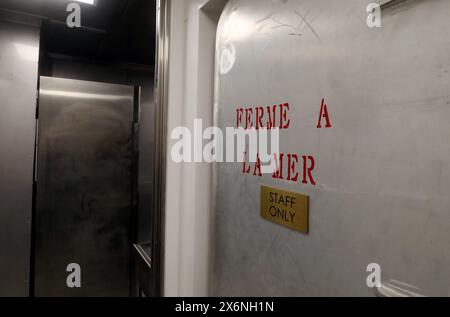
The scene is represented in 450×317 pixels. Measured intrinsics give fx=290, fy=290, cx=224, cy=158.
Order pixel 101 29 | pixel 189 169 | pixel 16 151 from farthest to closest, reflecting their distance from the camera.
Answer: pixel 101 29
pixel 16 151
pixel 189 169

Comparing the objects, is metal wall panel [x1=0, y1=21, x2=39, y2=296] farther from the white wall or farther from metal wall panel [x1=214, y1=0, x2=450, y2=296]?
metal wall panel [x1=214, y1=0, x2=450, y2=296]

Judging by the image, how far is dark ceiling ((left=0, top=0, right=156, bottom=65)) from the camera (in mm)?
1800

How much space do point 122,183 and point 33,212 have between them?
0.59m

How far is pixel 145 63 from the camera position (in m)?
3.01

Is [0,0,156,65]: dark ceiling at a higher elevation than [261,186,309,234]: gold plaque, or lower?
higher

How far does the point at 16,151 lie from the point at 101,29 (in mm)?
1052

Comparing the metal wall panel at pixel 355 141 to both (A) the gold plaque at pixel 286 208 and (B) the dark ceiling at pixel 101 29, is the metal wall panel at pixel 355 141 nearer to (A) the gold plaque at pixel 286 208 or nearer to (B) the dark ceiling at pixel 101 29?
(A) the gold plaque at pixel 286 208

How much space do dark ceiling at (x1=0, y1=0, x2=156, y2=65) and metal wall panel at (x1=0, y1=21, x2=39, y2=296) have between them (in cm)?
21

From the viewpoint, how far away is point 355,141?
0.63m

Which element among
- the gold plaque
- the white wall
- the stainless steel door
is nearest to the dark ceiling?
the stainless steel door

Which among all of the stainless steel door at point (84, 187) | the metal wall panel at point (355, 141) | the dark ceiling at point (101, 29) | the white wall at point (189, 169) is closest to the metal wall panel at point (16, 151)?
the stainless steel door at point (84, 187)

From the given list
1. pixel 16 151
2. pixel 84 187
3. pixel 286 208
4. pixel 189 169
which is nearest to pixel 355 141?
pixel 286 208

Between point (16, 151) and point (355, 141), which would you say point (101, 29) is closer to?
point (16, 151)

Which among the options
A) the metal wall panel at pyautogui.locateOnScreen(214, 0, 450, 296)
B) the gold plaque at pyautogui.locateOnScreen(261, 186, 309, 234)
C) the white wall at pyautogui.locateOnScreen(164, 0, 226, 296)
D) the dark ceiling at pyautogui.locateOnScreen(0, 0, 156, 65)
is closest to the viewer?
the metal wall panel at pyautogui.locateOnScreen(214, 0, 450, 296)
